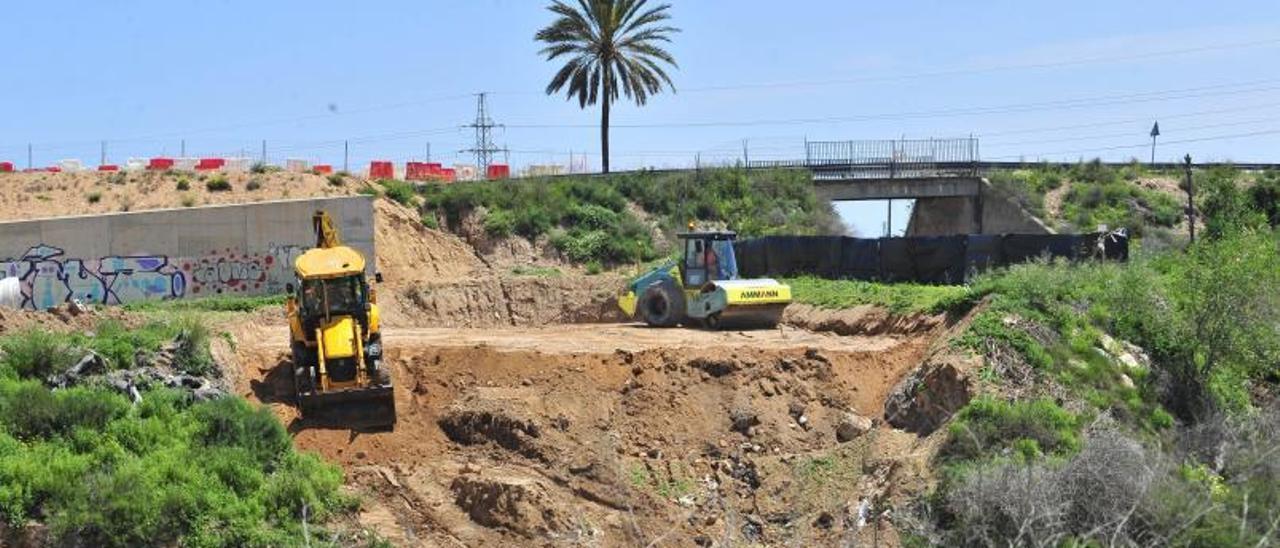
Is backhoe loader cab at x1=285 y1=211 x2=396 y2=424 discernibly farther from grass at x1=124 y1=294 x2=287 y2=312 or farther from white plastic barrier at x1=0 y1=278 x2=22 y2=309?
white plastic barrier at x1=0 y1=278 x2=22 y2=309

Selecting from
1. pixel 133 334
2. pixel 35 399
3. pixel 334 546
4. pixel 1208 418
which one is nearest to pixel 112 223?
pixel 133 334

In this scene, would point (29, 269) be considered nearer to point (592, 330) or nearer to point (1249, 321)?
point (592, 330)

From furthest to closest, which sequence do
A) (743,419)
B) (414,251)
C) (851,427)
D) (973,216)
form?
1. (973,216)
2. (414,251)
3. (743,419)
4. (851,427)

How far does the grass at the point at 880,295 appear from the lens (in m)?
31.2

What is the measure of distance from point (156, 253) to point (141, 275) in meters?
0.78

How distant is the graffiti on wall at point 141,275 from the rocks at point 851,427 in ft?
81.0

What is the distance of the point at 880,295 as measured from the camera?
3525 cm

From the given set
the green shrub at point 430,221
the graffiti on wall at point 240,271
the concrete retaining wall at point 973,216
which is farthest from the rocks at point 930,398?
the concrete retaining wall at point 973,216

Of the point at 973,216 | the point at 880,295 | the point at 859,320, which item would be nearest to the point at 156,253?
the point at 880,295

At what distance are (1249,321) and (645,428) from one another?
10.2m

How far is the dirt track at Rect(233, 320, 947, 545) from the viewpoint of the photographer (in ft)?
76.4

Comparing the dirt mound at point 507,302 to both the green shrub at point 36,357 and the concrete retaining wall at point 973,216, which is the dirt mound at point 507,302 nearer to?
the green shrub at point 36,357

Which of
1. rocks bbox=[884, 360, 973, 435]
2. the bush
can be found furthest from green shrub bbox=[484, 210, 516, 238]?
rocks bbox=[884, 360, 973, 435]

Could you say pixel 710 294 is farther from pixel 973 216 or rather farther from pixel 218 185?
pixel 973 216
